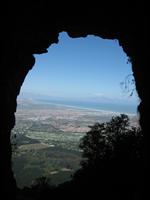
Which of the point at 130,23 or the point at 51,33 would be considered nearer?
the point at 130,23

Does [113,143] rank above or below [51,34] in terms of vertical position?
below

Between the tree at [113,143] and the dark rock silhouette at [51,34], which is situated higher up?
the dark rock silhouette at [51,34]

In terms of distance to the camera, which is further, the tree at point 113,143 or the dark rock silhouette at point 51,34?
the tree at point 113,143

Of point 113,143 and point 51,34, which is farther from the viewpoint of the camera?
point 113,143

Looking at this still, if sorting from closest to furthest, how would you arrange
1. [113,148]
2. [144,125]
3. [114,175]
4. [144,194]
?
[144,194]
[144,125]
[114,175]
[113,148]

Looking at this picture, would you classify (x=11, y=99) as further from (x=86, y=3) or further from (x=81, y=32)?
(x=86, y=3)

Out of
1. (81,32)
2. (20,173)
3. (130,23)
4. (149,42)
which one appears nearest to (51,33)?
(81,32)

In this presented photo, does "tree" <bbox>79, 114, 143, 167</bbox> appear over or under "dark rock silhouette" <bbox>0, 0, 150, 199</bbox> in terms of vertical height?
under

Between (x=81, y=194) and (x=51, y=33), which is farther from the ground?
(x=51, y=33)
